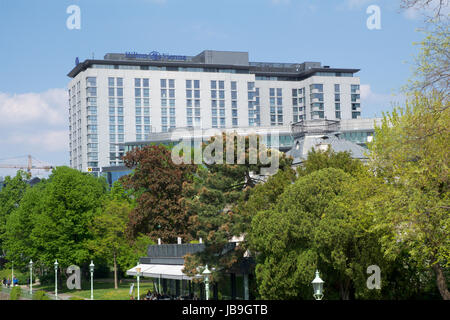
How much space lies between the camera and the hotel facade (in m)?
163

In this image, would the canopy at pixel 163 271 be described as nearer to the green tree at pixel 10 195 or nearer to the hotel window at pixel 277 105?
the green tree at pixel 10 195

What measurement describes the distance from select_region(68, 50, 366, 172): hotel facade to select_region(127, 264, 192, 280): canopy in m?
102

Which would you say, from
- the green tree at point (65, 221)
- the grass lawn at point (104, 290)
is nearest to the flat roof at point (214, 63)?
the green tree at point (65, 221)

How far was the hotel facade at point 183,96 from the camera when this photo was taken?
163 m

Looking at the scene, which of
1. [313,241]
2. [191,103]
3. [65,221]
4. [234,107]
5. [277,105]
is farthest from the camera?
[277,105]

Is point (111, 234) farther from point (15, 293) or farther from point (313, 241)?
point (313, 241)

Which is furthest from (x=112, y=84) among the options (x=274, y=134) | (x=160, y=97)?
(x=274, y=134)

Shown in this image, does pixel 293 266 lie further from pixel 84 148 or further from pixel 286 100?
pixel 286 100

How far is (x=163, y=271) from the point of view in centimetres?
4775

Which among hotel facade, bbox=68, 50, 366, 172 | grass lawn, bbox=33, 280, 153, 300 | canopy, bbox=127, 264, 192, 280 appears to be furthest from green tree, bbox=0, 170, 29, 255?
hotel facade, bbox=68, 50, 366, 172

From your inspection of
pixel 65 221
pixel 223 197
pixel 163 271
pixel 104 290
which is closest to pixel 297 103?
pixel 65 221

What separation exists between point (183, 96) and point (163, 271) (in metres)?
126

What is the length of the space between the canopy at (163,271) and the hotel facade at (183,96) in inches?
4000

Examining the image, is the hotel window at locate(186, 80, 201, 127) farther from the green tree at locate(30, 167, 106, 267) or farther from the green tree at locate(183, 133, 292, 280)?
the green tree at locate(183, 133, 292, 280)
